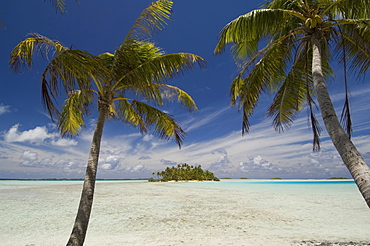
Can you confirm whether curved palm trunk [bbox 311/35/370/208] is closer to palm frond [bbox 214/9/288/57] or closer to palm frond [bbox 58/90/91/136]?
palm frond [bbox 214/9/288/57]

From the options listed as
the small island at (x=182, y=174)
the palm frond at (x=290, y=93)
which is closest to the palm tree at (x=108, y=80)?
the palm frond at (x=290, y=93)

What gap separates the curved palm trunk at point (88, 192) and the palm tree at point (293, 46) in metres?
3.48

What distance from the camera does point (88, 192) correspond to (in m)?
3.79

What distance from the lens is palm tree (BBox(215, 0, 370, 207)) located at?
4523 mm

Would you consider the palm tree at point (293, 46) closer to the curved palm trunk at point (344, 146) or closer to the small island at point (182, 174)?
the curved palm trunk at point (344, 146)

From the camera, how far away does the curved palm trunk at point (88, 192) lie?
351cm


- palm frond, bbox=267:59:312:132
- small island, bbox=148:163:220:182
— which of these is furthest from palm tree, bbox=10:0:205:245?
small island, bbox=148:163:220:182

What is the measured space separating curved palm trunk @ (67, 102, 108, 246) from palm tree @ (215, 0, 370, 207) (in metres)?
3.48

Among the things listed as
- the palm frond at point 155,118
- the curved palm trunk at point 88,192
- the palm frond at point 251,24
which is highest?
the palm frond at point 251,24

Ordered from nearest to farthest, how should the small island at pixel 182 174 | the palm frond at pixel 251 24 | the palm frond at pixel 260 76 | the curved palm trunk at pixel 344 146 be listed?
1. the curved palm trunk at pixel 344 146
2. the palm frond at pixel 251 24
3. the palm frond at pixel 260 76
4. the small island at pixel 182 174

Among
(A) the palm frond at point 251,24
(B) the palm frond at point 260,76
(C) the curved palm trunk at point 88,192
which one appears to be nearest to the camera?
(C) the curved palm trunk at point 88,192

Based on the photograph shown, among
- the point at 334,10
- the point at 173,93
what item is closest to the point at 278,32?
the point at 334,10

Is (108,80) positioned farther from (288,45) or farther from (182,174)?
(182,174)

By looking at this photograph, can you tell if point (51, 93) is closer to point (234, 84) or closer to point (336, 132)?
point (336, 132)
